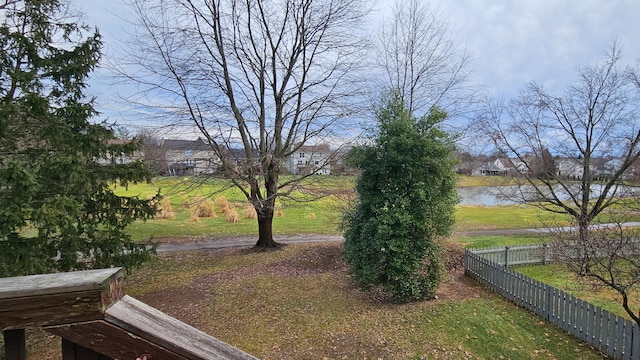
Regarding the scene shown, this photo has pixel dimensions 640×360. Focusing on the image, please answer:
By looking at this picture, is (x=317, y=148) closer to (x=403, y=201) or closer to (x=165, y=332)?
(x=403, y=201)

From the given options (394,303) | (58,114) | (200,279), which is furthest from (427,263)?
(58,114)

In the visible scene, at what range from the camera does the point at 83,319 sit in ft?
2.91

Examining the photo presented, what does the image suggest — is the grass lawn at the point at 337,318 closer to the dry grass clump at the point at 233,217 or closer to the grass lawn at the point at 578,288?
the grass lawn at the point at 578,288

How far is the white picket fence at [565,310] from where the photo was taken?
19.2 feet

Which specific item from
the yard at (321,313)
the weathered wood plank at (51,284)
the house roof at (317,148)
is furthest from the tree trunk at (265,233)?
the weathered wood plank at (51,284)

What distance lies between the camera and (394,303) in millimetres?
8008

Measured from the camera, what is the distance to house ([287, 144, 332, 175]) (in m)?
12.3

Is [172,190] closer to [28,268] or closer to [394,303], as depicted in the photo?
[28,268]

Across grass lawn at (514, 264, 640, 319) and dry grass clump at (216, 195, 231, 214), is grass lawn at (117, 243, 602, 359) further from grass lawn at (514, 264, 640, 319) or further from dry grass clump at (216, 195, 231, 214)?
dry grass clump at (216, 195, 231, 214)

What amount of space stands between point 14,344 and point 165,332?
14.7 inches

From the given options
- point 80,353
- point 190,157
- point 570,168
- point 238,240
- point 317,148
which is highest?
point 317,148

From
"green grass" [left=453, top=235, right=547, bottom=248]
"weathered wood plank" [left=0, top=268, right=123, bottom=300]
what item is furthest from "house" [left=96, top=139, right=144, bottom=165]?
"green grass" [left=453, top=235, right=547, bottom=248]

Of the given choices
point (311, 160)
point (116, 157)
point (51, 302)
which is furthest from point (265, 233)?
point (51, 302)

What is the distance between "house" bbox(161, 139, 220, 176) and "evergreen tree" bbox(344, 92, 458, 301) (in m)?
5.65
